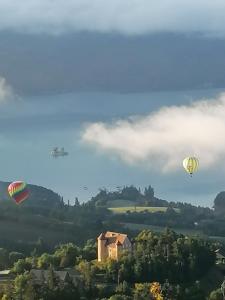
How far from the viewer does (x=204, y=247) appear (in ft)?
565

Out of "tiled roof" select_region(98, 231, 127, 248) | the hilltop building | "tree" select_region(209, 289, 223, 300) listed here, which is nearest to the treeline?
"tree" select_region(209, 289, 223, 300)

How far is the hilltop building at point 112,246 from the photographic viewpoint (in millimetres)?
174125

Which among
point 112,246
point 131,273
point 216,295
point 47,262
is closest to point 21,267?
point 47,262

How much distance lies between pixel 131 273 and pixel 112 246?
1978 cm

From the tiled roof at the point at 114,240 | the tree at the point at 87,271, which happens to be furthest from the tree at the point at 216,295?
the tiled roof at the point at 114,240

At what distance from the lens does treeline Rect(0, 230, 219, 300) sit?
145875 mm

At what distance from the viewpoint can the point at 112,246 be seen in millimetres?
178000

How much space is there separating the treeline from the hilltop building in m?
1.99

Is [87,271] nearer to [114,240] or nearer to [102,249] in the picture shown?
[102,249]

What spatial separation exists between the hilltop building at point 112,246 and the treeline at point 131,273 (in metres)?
1.99

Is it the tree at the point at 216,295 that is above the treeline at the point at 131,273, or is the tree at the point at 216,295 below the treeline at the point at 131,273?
below

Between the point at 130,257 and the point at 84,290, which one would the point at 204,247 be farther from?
the point at 84,290

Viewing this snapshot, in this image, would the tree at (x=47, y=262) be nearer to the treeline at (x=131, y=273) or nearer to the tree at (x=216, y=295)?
the treeline at (x=131, y=273)

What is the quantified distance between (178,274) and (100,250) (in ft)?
66.0
